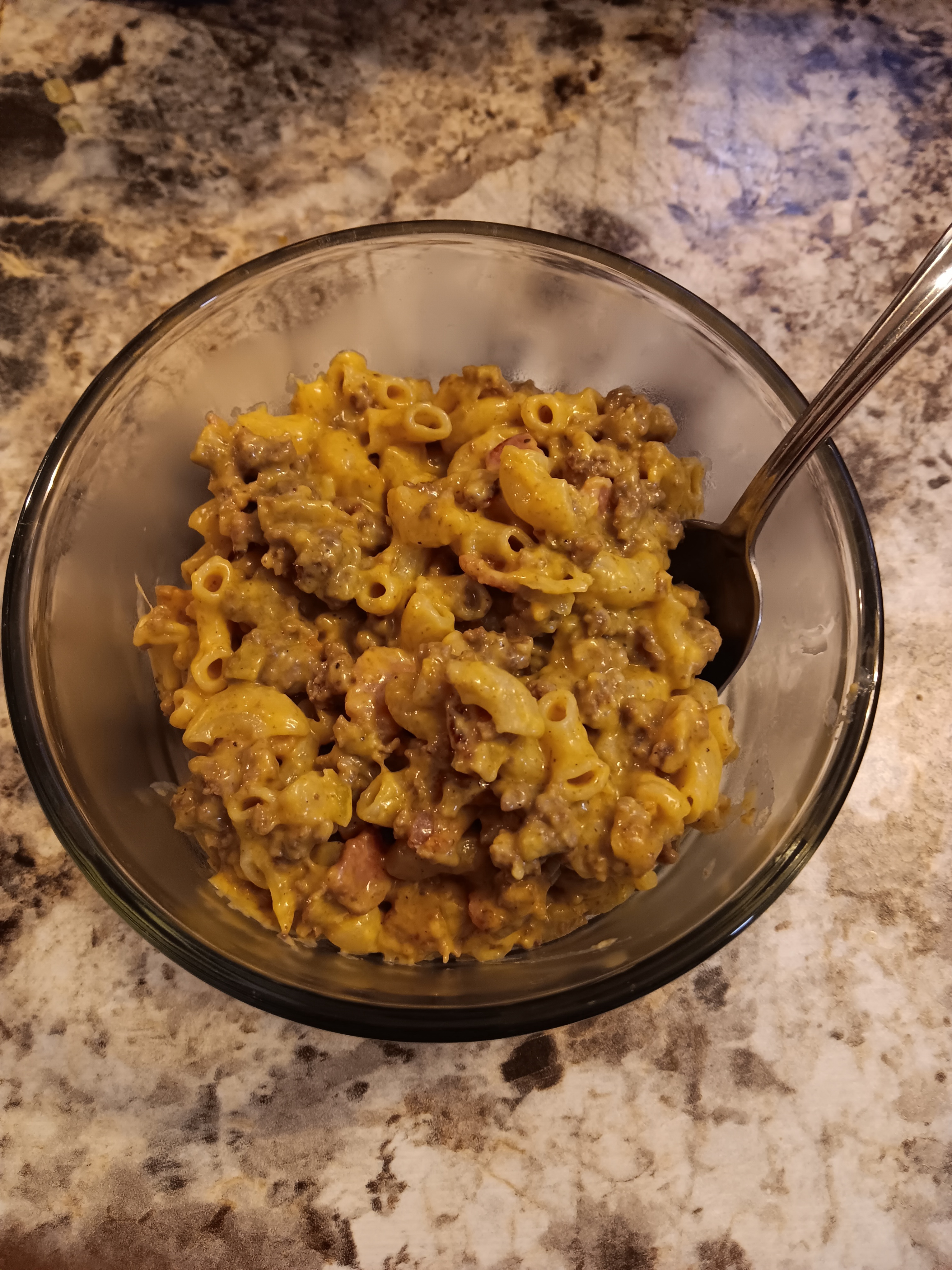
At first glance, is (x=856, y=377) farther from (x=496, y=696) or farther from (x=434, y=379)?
(x=434, y=379)

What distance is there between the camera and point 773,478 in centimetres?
120

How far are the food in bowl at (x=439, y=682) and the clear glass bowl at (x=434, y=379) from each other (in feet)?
0.26

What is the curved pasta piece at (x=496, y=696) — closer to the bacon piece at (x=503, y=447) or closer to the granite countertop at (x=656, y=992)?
the bacon piece at (x=503, y=447)

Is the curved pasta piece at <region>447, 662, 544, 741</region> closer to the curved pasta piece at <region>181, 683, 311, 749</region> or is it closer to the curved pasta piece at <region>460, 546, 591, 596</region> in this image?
the curved pasta piece at <region>460, 546, 591, 596</region>

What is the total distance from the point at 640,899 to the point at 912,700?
598 millimetres

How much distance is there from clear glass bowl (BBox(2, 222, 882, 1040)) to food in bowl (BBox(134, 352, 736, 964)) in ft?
0.26

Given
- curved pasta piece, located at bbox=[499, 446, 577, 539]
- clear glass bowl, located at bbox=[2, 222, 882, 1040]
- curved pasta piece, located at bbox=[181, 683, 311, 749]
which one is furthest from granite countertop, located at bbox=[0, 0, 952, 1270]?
curved pasta piece, located at bbox=[499, 446, 577, 539]

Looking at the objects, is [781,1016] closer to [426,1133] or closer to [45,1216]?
[426,1133]

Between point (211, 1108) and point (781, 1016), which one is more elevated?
point (781, 1016)

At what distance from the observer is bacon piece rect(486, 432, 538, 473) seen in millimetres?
1213

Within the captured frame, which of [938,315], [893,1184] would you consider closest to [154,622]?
[938,315]

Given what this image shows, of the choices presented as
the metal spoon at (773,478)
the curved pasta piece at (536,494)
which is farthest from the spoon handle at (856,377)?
the curved pasta piece at (536,494)

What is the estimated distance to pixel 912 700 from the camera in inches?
59.2

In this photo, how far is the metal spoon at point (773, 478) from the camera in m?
1.03
